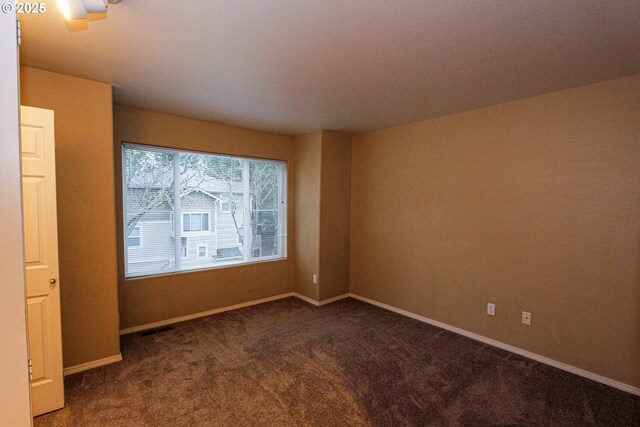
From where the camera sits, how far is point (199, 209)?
3816 millimetres

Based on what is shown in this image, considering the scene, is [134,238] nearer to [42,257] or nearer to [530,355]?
[42,257]

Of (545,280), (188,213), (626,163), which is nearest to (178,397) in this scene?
(188,213)

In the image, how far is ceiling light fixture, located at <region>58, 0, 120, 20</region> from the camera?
145 centimetres

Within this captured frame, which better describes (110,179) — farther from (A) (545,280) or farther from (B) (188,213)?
(A) (545,280)

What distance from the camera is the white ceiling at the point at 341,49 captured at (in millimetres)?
1596

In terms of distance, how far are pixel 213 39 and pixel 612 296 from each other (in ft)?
11.3

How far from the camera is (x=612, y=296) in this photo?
95.6 inches

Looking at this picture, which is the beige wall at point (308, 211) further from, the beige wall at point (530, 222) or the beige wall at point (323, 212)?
the beige wall at point (530, 222)

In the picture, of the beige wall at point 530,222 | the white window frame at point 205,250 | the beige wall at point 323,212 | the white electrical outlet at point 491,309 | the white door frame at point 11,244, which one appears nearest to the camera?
the white door frame at point 11,244

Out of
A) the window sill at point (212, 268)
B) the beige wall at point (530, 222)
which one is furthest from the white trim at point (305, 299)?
the beige wall at point (530, 222)

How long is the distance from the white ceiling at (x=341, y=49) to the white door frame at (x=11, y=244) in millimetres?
1223

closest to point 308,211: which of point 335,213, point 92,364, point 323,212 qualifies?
point 323,212

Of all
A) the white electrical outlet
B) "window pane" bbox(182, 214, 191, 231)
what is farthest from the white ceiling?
the white electrical outlet

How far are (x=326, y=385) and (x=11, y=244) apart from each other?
90.5 inches
